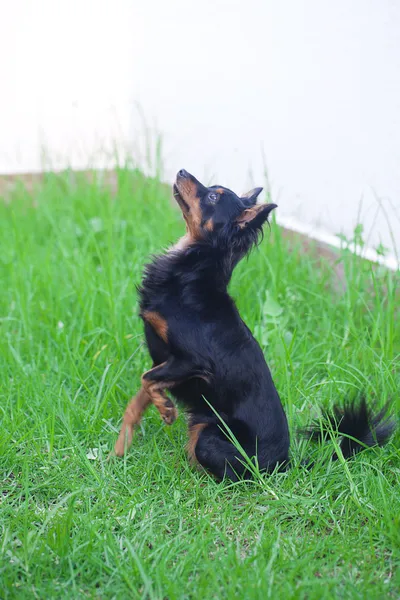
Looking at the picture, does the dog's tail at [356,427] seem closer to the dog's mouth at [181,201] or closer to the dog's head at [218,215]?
the dog's head at [218,215]

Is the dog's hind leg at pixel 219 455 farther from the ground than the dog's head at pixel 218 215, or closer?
closer

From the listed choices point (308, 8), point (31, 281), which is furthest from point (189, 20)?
point (31, 281)

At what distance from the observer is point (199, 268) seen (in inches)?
110

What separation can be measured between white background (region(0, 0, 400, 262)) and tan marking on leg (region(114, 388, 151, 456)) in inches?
70.7

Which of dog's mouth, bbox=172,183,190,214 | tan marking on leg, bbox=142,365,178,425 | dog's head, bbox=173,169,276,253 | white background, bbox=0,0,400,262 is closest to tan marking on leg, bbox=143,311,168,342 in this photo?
tan marking on leg, bbox=142,365,178,425

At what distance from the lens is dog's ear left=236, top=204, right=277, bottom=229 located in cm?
266

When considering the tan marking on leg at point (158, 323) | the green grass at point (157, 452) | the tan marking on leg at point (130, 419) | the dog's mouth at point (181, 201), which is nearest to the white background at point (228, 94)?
the green grass at point (157, 452)

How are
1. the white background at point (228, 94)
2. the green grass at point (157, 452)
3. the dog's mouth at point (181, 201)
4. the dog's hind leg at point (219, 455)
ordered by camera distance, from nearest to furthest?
the green grass at point (157, 452) < the dog's hind leg at point (219, 455) < the dog's mouth at point (181, 201) < the white background at point (228, 94)

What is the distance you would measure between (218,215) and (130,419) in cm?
104

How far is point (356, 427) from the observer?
9.04 feet

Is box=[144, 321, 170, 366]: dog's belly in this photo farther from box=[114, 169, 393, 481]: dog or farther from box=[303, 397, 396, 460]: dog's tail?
box=[303, 397, 396, 460]: dog's tail

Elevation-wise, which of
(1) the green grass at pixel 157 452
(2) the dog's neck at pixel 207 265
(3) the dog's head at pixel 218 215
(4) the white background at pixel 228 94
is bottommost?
(1) the green grass at pixel 157 452

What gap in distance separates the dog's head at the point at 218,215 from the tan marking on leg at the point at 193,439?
2.74 ft

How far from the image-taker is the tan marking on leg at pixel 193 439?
2.74 meters
